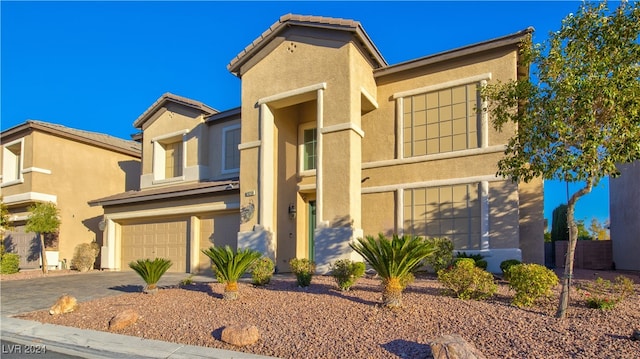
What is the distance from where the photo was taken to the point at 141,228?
68.0 ft

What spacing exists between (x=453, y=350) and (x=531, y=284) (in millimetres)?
3194

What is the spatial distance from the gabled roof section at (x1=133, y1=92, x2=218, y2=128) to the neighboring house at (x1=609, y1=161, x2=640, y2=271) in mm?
16262

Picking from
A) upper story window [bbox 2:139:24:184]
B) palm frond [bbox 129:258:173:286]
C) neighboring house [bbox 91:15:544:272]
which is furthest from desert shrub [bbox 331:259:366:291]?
upper story window [bbox 2:139:24:184]

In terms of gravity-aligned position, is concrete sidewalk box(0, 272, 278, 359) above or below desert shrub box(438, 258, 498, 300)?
below

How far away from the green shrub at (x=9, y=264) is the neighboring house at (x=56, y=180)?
1.41 meters

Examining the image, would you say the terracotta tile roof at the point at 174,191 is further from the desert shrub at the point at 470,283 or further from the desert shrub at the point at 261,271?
the desert shrub at the point at 470,283

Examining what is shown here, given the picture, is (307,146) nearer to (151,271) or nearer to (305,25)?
(305,25)

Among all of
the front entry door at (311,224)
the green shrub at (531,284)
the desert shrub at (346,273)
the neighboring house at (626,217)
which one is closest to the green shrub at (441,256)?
the desert shrub at (346,273)

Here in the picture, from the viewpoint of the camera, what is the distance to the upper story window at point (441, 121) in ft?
47.1

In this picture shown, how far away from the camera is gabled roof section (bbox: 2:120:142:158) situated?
22.6 m

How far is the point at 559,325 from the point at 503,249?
637cm

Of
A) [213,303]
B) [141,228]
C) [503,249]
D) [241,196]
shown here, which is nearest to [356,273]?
[213,303]

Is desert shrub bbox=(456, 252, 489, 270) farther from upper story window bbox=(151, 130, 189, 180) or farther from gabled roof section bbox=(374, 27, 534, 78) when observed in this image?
upper story window bbox=(151, 130, 189, 180)

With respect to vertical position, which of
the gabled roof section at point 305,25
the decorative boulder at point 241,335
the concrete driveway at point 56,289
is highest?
the gabled roof section at point 305,25
